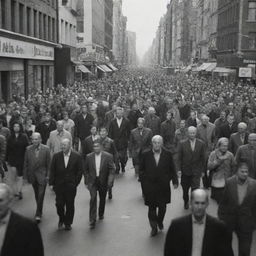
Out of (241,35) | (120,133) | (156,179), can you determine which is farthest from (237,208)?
(241,35)

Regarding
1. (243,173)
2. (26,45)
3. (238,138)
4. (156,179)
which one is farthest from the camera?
(26,45)

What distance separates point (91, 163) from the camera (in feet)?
31.9

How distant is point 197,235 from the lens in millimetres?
5059

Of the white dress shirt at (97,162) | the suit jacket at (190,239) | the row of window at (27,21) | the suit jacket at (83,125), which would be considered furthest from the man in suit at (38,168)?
the row of window at (27,21)

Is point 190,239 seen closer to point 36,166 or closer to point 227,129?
point 36,166

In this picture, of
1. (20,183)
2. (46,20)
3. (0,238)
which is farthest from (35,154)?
(46,20)

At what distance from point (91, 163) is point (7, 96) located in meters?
20.6

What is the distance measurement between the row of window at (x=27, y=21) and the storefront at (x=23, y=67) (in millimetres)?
810

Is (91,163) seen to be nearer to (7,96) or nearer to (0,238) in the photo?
(0,238)

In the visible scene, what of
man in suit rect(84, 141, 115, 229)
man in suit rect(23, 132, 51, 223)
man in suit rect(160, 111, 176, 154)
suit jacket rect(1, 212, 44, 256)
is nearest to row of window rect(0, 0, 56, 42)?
man in suit rect(160, 111, 176, 154)

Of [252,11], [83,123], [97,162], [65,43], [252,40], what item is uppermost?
[252,11]

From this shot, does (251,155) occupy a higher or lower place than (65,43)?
lower

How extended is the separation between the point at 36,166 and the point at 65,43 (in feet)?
142

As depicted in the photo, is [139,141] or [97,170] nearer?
[97,170]
